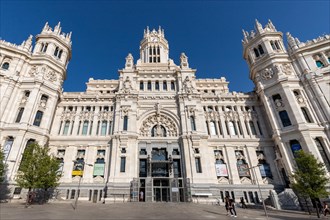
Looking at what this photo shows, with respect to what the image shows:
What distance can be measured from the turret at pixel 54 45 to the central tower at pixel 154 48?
23.8 meters

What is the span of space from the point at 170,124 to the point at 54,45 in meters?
31.9

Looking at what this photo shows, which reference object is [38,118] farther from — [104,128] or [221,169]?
[221,169]

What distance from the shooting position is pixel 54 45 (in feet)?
136

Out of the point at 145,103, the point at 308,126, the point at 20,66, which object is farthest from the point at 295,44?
the point at 20,66

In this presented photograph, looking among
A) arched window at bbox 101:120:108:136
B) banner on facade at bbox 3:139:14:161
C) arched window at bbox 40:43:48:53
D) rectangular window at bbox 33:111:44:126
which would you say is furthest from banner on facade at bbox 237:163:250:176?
arched window at bbox 40:43:48:53

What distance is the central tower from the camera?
60750 mm

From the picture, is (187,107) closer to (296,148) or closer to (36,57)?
(296,148)

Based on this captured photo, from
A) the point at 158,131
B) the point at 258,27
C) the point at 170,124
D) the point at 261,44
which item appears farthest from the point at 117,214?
the point at 258,27

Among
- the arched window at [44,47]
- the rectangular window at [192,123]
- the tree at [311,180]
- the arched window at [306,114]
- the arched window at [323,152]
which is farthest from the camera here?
the arched window at [44,47]

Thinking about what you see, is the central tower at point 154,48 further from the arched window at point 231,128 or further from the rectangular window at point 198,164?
the rectangular window at point 198,164

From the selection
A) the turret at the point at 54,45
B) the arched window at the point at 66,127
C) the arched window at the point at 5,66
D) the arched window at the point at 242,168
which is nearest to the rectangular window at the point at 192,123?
the arched window at the point at 242,168

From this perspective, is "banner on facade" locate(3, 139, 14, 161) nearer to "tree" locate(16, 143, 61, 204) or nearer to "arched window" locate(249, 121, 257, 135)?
"tree" locate(16, 143, 61, 204)

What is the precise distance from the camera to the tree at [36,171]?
80.6ft

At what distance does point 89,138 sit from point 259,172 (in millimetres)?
32581
